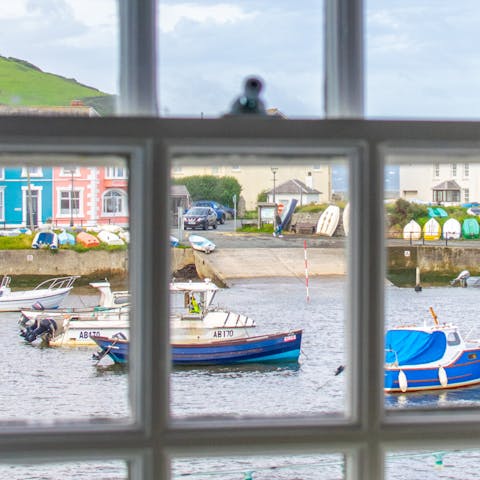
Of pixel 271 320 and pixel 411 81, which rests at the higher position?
pixel 411 81

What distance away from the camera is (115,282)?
1.21 m

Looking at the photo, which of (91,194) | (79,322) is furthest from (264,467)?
(79,322)

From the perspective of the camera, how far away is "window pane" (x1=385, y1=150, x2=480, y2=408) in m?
1.09

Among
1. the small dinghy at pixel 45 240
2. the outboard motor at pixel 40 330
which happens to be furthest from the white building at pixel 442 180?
the outboard motor at pixel 40 330

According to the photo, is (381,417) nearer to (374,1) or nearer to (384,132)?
(384,132)

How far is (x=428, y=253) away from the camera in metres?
1.24

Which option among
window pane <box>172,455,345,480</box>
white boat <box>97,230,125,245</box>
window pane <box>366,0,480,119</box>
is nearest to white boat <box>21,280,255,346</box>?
white boat <box>97,230,125,245</box>

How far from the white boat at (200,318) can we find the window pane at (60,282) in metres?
0.11

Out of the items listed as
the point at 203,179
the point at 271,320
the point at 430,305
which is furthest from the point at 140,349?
the point at 430,305

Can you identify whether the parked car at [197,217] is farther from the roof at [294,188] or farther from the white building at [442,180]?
the white building at [442,180]

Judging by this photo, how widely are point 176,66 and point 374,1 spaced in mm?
303

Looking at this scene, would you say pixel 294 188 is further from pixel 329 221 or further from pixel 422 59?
pixel 422 59

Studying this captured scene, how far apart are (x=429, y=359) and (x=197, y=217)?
0.75 m

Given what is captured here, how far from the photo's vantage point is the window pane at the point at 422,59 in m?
1.05
